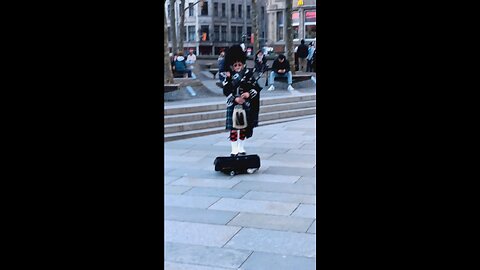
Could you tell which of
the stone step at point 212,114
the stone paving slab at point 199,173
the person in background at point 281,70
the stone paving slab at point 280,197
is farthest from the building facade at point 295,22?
the stone paving slab at point 280,197

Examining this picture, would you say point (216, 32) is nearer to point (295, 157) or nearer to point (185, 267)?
point (295, 157)

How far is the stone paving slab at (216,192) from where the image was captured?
8.05 m

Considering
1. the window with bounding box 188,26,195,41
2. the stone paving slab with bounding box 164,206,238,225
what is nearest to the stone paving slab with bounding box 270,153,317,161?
the stone paving slab with bounding box 164,206,238,225

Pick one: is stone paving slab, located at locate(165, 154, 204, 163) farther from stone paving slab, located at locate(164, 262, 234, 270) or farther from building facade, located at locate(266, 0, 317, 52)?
building facade, located at locate(266, 0, 317, 52)

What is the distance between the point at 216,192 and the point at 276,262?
296 centimetres


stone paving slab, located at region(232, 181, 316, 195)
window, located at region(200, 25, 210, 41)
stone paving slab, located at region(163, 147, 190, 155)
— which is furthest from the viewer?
window, located at region(200, 25, 210, 41)

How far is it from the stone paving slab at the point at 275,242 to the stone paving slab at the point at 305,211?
2.38 feet

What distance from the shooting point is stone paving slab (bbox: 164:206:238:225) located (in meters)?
6.88

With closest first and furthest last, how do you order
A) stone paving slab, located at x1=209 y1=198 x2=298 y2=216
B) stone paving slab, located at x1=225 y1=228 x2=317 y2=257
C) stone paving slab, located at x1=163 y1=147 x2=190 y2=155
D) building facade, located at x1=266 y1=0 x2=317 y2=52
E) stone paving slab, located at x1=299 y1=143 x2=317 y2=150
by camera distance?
stone paving slab, located at x1=225 y1=228 x2=317 y2=257 < stone paving slab, located at x1=209 y1=198 x2=298 y2=216 < stone paving slab, located at x1=163 y1=147 x2=190 y2=155 < stone paving slab, located at x1=299 y1=143 x2=317 y2=150 < building facade, located at x1=266 y1=0 x2=317 y2=52
